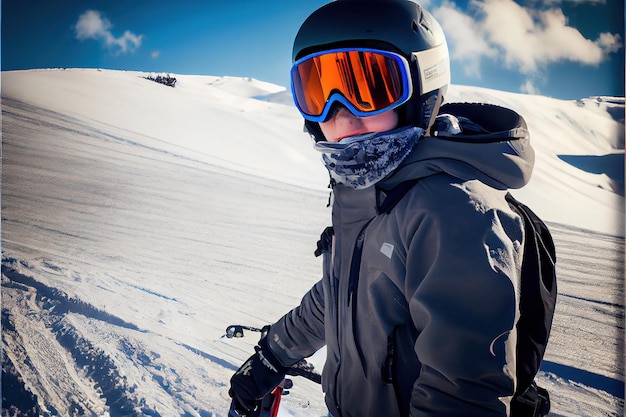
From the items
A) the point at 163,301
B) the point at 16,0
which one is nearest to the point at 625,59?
the point at 163,301

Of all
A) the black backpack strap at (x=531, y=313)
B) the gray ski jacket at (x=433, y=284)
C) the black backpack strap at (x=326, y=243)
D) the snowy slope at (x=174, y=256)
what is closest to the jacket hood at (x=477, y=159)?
the gray ski jacket at (x=433, y=284)

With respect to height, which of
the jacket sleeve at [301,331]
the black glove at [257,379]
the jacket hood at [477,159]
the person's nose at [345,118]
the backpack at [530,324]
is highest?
the person's nose at [345,118]

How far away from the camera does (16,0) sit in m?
2.87

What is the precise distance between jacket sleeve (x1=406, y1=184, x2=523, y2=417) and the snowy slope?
165 centimetres

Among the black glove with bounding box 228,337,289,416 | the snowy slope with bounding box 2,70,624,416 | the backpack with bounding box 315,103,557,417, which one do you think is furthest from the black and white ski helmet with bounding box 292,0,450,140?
the snowy slope with bounding box 2,70,624,416

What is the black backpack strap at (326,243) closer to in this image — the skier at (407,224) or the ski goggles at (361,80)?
the skier at (407,224)

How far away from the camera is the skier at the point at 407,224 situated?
644mm

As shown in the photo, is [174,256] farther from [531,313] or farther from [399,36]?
[531,313]

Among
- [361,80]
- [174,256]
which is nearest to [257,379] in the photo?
[361,80]

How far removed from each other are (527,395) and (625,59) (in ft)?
7.04

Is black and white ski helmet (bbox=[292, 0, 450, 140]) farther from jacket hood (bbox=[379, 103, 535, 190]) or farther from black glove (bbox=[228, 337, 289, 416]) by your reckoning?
black glove (bbox=[228, 337, 289, 416])

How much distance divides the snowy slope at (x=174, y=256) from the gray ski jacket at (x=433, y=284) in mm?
1461

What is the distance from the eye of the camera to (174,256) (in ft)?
9.29

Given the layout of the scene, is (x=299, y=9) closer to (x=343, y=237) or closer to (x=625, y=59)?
(x=625, y=59)
